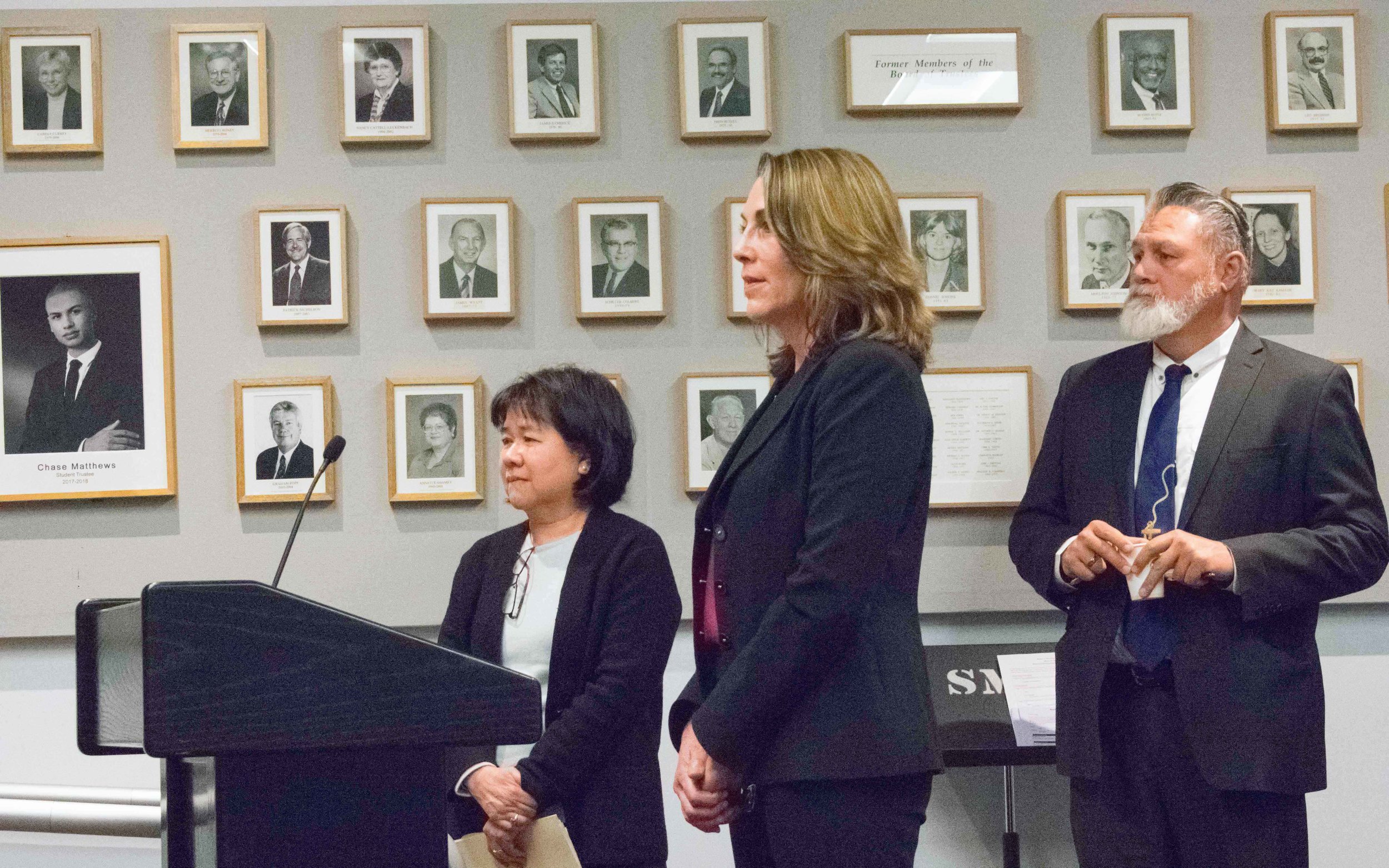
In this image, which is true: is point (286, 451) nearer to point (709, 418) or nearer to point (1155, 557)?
point (709, 418)

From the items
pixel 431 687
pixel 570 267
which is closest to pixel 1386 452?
pixel 570 267

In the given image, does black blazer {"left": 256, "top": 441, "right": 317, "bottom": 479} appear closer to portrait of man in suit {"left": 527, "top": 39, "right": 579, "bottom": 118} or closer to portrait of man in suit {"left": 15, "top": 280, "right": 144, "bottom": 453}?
portrait of man in suit {"left": 15, "top": 280, "right": 144, "bottom": 453}

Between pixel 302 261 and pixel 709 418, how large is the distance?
1025 millimetres

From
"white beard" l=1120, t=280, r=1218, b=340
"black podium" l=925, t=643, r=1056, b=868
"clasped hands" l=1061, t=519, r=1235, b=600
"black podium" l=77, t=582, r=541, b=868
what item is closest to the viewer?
"black podium" l=77, t=582, r=541, b=868

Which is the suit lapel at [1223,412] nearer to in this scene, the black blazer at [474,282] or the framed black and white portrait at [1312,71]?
the framed black and white portrait at [1312,71]

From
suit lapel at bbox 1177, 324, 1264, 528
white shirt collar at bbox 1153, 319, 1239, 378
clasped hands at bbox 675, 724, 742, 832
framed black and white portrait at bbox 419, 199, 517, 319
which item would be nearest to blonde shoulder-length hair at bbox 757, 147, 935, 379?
clasped hands at bbox 675, 724, 742, 832

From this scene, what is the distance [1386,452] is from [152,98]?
3.06m

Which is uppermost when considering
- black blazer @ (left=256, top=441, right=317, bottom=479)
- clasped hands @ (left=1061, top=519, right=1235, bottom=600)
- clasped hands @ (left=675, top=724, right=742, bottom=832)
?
black blazer @ (left=256, top=441, right=317, bottom=479)

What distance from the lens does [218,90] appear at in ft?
9.59

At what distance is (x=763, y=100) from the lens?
2.94 m

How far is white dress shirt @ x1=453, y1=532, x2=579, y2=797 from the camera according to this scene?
7.11ft

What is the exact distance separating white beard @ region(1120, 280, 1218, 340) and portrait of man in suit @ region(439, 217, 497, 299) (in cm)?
144

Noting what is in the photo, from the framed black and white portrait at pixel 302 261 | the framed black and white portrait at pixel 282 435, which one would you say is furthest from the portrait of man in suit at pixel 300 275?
the framed black and white portrait at pixel 282 435

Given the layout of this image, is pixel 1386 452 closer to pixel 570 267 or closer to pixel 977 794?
pixel 977 794
